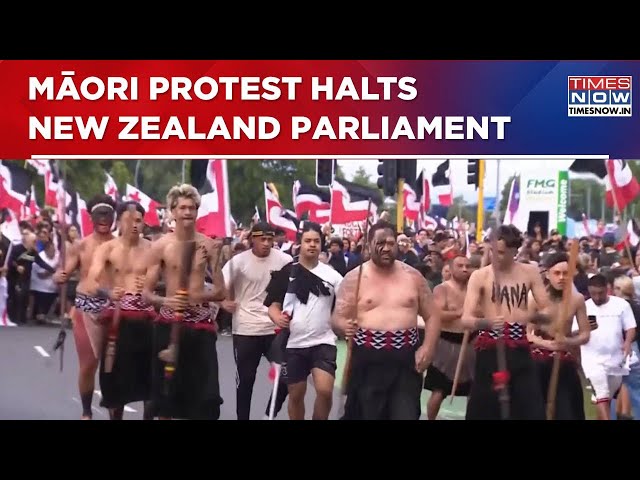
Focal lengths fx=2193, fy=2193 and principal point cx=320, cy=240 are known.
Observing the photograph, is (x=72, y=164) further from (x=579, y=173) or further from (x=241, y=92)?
(x=579, y=173)

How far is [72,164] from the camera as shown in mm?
10930

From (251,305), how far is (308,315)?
0.31 m

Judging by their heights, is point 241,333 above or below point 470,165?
below

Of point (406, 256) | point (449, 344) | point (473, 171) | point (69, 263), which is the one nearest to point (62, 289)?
point (69, 263)

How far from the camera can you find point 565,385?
11.1 metres

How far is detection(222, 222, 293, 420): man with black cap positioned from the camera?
1123 centimetres

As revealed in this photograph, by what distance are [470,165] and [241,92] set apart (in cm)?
119

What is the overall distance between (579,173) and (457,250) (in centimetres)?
72

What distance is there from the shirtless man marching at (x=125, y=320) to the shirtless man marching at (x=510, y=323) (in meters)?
1.67

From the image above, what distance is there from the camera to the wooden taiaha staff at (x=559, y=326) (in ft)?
35.7

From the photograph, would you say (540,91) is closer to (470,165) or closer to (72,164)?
(470,165)

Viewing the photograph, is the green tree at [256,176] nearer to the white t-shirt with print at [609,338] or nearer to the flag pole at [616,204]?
the flag pole at [616,204]
